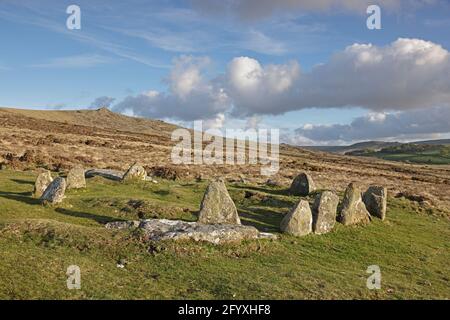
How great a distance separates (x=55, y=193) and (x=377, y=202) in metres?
20.2

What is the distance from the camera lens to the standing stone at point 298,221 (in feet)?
75.1

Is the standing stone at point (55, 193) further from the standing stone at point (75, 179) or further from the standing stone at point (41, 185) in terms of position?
the standing stone at point (75, 179)

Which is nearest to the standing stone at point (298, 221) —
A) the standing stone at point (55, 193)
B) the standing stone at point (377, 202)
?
the standing stone at point (377, 202)

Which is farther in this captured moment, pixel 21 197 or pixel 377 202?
pixel 377 202

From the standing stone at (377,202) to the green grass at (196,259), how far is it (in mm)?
843

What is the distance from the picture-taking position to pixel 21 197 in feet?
88.2

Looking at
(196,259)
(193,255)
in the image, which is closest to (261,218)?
(193,255)

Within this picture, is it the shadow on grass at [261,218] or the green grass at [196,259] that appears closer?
the green grass at [196,259]

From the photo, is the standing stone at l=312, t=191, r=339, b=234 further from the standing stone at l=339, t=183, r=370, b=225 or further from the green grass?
the standing stone at l=339, t=183, r=370, b=225

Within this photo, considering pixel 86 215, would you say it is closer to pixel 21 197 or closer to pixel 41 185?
pixel 41 185

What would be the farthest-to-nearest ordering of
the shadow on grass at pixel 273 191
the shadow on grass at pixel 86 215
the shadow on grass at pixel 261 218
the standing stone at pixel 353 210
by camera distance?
the shadow on grass at pixel 273 191
the standing stone at pixel 353 210
the shadow on grass at pixel 261 218
the shadow on grass at pixel 86 215

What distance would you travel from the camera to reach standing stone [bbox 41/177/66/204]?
25312 millimetres

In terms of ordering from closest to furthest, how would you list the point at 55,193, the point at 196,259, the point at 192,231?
the point at 196,259 < the point at 192,231 < the point at 55,193
